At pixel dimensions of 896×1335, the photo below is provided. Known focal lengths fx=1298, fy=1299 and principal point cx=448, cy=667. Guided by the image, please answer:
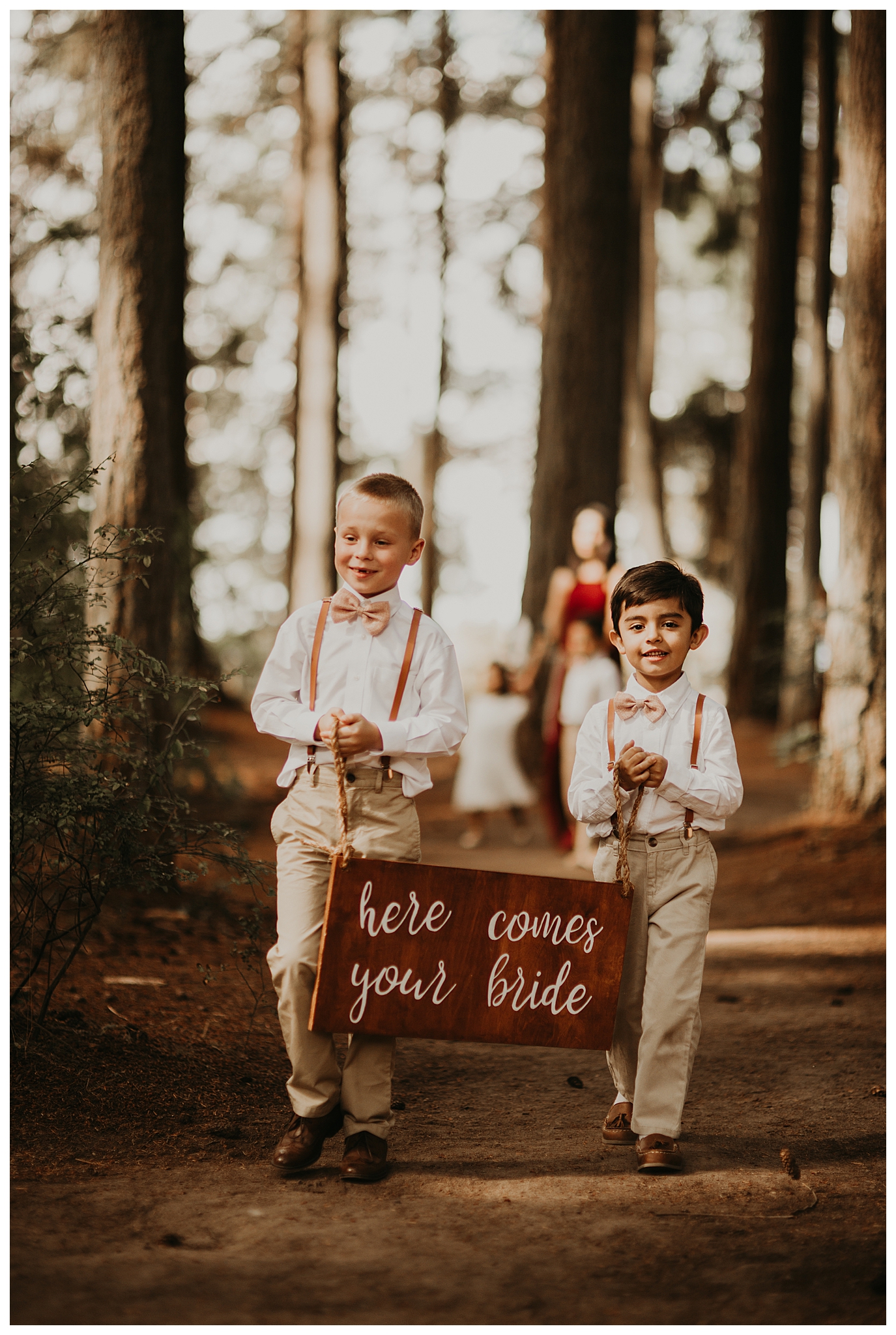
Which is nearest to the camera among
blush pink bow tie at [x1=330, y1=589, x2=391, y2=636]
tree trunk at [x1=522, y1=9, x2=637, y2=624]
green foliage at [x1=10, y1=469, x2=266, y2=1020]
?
blush pink bow tie at [x1=330, y1=589, x2=391, y2=636]

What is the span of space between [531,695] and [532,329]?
16.2 metres

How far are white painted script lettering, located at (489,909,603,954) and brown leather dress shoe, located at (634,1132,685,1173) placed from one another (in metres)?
0.60

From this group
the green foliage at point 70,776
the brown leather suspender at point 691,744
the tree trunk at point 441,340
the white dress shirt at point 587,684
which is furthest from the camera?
the tree trunk at point 441,340

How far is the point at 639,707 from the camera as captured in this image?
4.09 meters

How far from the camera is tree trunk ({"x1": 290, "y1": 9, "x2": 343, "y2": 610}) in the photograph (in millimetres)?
17578

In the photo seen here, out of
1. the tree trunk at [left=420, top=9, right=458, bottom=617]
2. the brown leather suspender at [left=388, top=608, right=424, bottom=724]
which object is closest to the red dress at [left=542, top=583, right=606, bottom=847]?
the brown leather suspender at [left=388, top=608, right=424, bottom=724]

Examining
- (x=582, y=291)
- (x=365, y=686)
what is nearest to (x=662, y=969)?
(x=365, y=686)

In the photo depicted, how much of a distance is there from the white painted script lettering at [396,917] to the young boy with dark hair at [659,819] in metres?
0.57

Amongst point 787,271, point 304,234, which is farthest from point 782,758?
point 304,234

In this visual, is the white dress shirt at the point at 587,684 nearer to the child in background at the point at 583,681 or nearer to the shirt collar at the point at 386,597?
the child in background at the point at 583,681

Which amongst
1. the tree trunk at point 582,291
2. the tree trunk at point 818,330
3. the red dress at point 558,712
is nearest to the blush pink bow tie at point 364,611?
the red dress at point 558,712

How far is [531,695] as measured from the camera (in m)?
13.4

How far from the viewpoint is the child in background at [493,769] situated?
38.3 feet

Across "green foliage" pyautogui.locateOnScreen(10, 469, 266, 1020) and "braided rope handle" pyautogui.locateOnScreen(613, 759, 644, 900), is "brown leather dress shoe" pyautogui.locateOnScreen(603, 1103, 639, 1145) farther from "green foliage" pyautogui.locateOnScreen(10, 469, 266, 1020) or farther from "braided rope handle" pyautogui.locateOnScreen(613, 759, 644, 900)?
"green foliage" pyautogui.locateOnScreen(10, 469, 266, 1020)
